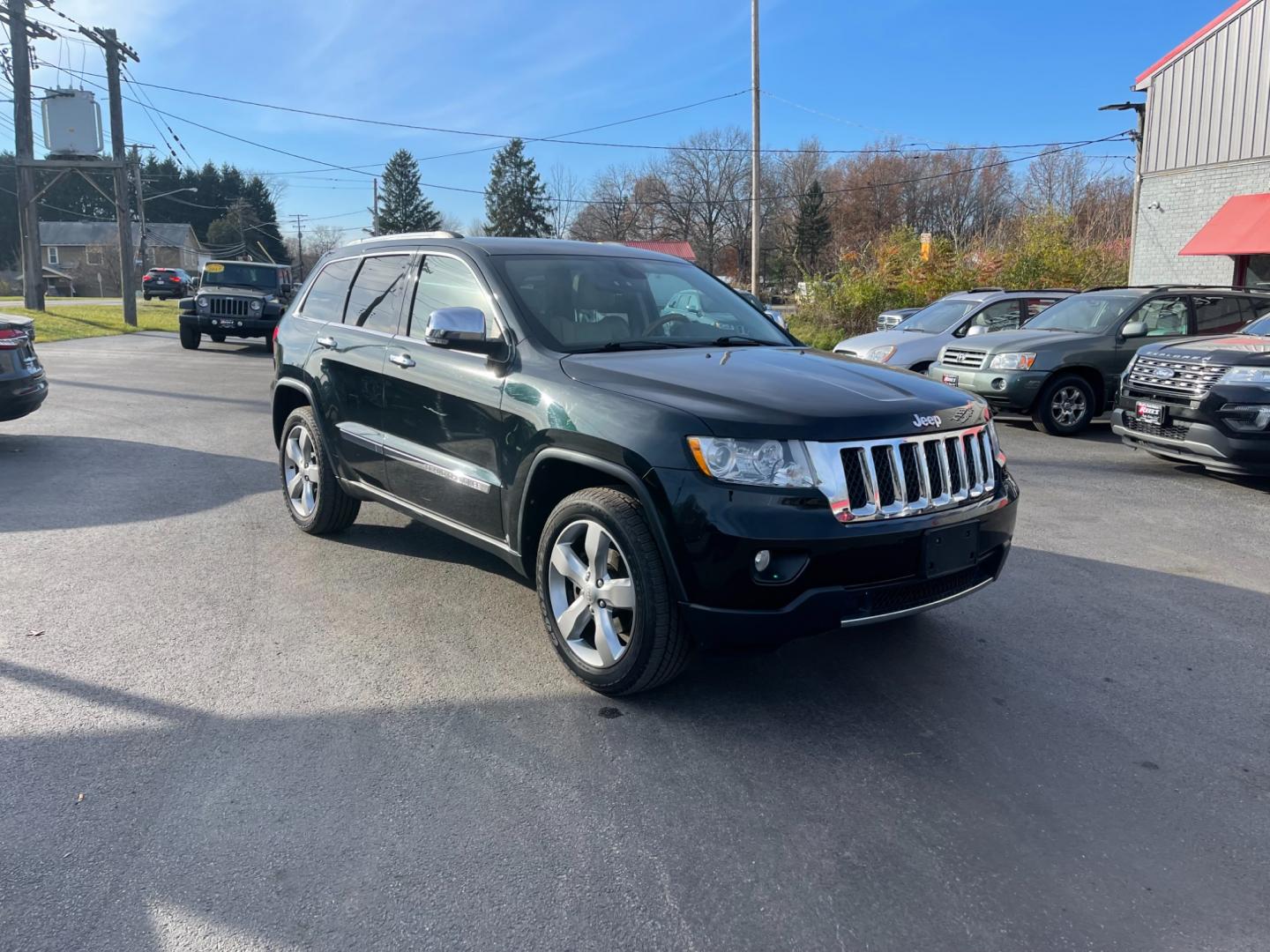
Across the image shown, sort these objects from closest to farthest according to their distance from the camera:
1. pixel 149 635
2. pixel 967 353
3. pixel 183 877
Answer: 1. pixel 183 877
2. pixel 149 635
3. pixel 967 353

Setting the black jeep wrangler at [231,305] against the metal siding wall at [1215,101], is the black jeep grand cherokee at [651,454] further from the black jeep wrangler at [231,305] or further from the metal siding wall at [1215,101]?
the metal siding wall at [1215,101]

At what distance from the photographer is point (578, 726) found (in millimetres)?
3539

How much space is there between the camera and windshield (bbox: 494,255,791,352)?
438 centimetres

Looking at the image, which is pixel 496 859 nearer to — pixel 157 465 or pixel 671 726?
pixel 671 726

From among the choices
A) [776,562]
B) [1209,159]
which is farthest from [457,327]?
[1209,159]

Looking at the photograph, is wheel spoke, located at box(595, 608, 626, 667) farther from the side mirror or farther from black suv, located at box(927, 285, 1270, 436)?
black suv, located at box(927, 285, 1270, 436)

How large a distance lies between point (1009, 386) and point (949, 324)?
137 inches

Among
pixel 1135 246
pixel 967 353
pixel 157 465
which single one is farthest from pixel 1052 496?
pixel 1135 246

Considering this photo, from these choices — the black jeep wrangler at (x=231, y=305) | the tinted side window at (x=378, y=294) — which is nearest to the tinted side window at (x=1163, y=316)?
the tinted side window at (x=378, y=294)

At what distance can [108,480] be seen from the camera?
7.63 metres

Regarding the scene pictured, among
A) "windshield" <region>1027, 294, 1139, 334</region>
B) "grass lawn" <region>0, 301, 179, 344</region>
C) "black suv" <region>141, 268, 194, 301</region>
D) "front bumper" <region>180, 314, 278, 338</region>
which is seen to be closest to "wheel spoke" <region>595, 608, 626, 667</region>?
"windshield" <region>1027, 294, 1139, 334</region>

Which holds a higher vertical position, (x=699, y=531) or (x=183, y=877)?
(x=699, y=531)

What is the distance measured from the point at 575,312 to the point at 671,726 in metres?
2.00

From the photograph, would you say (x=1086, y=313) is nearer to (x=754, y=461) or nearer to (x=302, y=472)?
(x=302, y=472)
